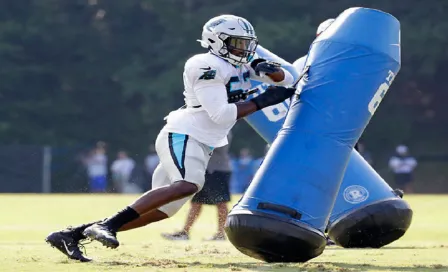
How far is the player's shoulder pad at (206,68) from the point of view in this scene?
697cm

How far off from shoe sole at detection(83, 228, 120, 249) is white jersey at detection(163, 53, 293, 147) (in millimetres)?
868

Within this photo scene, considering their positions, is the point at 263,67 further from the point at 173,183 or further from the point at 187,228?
the point at 187,228

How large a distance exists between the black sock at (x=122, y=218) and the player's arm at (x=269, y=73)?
1273 mm

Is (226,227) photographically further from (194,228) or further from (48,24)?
(48,24)

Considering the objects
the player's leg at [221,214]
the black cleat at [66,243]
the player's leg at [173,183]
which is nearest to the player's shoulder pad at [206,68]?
the player's leg at [173,183]

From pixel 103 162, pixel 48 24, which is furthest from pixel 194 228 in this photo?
pixel 48 24

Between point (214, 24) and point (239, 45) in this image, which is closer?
point (239, 45)

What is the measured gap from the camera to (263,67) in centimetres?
728

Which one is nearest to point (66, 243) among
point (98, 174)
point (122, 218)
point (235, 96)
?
point (122, 218)

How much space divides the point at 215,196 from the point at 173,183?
151 inches

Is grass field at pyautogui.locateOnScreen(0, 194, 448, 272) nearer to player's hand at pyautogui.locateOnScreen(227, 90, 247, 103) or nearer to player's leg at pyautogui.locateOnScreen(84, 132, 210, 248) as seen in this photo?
player's leg at pyautogui.locateOnScreen(84, 132, 210, 248)

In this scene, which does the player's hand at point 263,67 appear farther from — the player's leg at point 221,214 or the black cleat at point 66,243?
the player's leg at point 221,214

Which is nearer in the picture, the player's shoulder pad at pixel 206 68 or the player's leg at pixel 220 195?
the player's shoulder pad at pixel 206 68

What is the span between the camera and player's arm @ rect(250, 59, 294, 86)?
729 centimetres
